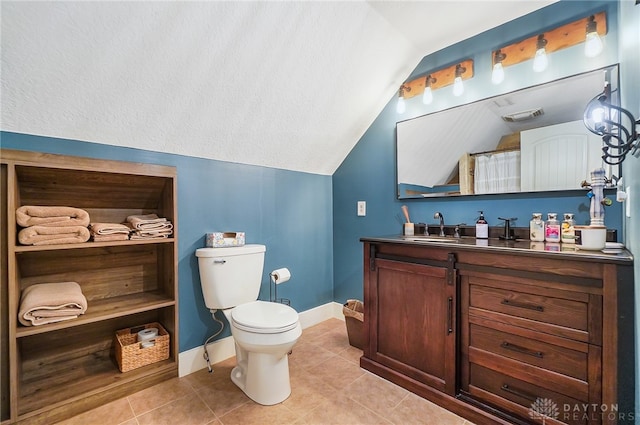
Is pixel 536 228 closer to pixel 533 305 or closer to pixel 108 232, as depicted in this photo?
pixel 533 305

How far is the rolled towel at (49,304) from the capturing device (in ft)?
4.42

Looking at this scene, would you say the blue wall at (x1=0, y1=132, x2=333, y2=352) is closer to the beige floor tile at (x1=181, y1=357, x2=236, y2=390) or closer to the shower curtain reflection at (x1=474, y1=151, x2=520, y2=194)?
the beige floor tile at (x1=181, y1=357, x2=236, y2=390)

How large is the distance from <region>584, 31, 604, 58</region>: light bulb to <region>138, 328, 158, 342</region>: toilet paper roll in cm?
296

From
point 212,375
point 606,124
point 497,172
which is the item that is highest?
point 606,124

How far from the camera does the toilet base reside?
158 centimetres

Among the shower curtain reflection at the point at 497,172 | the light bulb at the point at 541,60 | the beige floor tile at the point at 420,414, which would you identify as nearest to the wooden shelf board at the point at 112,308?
the beige floor tile at the point at 420,414

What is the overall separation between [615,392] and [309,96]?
84.4 inches

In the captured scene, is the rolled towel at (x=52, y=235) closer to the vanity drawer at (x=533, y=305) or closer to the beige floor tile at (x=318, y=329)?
the beige floor tile at (x=318, y=329)

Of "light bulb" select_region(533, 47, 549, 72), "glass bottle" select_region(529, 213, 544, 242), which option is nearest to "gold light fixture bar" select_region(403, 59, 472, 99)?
"light bulb" select_region(533, 47, 549, 72)

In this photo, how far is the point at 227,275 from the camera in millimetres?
1866

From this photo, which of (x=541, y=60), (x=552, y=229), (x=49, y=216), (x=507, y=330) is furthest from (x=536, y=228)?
(x=49, y=216)

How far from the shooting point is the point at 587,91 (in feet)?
5.00

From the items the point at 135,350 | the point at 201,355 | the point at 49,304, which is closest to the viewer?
the point at 49,304

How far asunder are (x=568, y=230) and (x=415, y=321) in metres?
0.93
